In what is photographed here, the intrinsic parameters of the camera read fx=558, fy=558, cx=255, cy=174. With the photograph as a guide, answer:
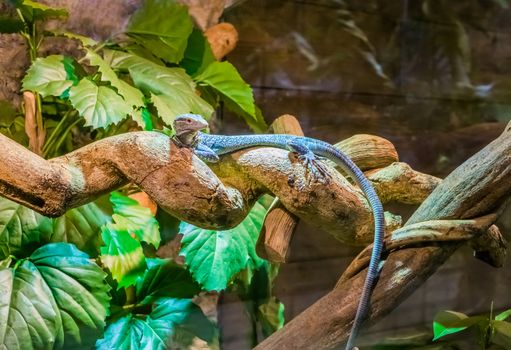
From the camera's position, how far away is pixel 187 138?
87 centimetres

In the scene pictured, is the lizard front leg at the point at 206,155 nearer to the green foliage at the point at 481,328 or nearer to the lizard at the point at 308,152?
the lizard at the point at 308,152

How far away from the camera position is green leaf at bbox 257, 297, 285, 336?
1263 mm

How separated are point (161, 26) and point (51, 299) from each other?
2.29ft

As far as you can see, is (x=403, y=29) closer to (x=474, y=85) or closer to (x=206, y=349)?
(x=474, y=85)

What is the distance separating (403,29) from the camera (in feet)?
5.21

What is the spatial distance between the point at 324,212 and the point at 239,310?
2.26 feet

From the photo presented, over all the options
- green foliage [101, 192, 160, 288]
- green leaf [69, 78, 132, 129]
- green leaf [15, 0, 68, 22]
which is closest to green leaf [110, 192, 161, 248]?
green foliage [101, 192, 160, 288]

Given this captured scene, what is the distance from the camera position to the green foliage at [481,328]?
3.29 feet

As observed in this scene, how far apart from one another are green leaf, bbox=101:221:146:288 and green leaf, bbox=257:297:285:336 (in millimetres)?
314

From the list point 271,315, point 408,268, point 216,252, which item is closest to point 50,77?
point 216,252

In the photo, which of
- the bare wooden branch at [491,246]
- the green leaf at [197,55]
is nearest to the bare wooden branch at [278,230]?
the bare wooden branch at [491,246]

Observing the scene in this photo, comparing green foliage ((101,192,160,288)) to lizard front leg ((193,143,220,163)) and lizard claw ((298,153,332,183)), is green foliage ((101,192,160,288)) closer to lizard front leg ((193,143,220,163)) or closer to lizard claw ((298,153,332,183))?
lizard front leg ((193,143,220,163))

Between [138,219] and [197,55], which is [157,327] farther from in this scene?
[197,55]

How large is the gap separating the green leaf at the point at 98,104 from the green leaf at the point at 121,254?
230 millimetres
